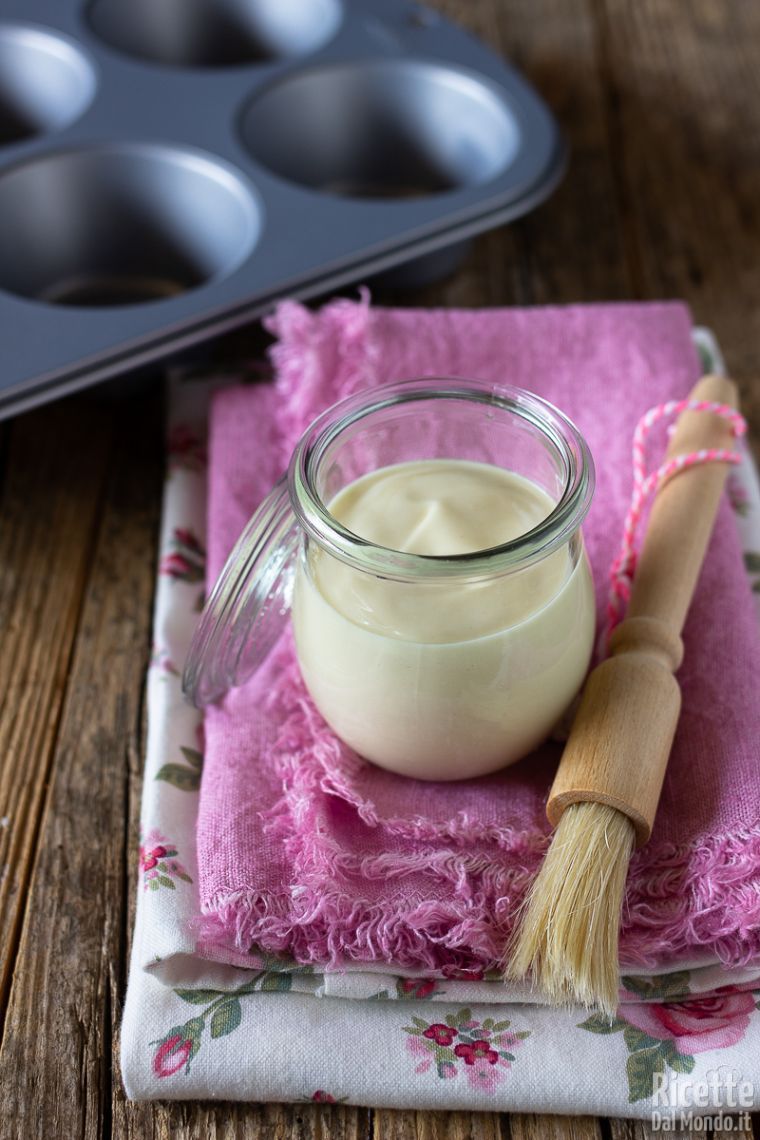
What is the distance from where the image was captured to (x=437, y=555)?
0.60m

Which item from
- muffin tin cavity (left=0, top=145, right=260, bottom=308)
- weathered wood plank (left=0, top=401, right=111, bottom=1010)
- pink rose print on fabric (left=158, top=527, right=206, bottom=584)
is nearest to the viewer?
weathered wood plank (left=0, top=401, right=111, bottom=1010)

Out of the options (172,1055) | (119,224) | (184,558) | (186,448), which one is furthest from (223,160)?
(172,1055)

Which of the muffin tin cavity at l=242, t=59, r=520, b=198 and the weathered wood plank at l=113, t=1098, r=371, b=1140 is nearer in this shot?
the weathered wood plank at l=113, t=1098, r=371, b=1140

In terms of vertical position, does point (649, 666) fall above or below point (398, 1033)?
above

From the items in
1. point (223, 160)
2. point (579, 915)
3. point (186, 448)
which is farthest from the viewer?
point (223, 160)

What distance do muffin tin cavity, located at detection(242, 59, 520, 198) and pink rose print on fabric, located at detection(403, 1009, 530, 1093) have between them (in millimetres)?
776

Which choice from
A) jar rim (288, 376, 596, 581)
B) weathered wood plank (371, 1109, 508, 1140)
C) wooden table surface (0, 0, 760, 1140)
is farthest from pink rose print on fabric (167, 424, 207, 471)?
weathered wood plank (371, 1109, 508, 1140)

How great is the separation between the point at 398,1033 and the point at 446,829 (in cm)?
11

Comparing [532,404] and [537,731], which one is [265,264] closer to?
[532,404]

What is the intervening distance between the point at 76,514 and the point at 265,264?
242 mm

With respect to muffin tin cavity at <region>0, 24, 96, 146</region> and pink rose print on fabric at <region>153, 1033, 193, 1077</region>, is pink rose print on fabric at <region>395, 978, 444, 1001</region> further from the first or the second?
muffin tin cavity at <region>0, 24, 96, 146</region>

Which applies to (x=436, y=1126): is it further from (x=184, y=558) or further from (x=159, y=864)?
(x=184, y=558)

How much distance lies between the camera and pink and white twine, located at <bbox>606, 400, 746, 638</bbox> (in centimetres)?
73

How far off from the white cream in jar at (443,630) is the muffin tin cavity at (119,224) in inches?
16.4
